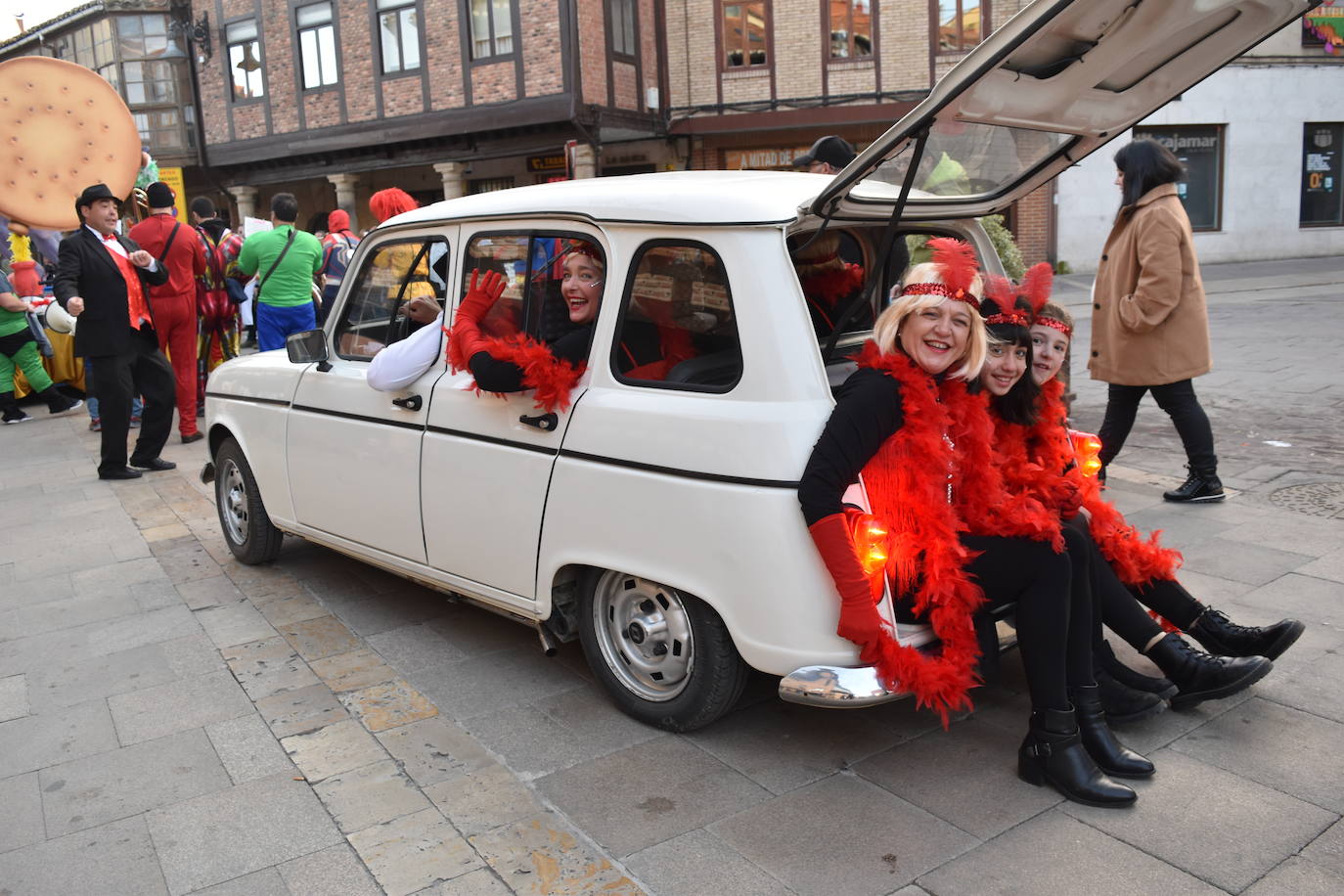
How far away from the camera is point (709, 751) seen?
3.64m

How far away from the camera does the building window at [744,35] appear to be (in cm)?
2327

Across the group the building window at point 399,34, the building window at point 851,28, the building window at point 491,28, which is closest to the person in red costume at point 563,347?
the building window at point 491,28

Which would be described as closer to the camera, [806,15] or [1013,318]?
[1013,318]

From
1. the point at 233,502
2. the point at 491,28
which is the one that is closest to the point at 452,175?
the point at 491,28

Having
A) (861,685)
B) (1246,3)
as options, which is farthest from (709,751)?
(1246,3)

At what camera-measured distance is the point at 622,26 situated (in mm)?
23016

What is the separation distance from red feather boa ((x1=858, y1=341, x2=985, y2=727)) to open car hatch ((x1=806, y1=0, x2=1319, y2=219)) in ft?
2.10

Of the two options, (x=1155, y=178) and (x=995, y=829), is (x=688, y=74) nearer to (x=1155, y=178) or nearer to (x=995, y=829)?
(x=1155, y=178)

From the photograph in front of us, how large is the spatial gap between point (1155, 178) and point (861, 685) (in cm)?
407

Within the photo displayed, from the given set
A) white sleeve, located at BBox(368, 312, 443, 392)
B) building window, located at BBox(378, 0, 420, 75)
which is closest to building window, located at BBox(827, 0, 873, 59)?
building window, located at BBox(378, 0, 420, 75)

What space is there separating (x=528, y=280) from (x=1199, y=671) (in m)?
2.72

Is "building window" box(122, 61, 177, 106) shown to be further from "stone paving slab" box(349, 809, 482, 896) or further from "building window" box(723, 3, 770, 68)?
"stone paving slab" box(349, 809, 482, 896)

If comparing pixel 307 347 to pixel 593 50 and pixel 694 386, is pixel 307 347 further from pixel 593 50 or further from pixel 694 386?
pixel 593 50

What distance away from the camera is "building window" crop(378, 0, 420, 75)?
23.6 metres
